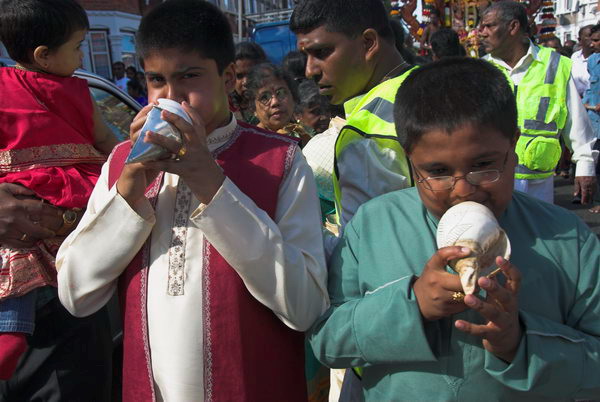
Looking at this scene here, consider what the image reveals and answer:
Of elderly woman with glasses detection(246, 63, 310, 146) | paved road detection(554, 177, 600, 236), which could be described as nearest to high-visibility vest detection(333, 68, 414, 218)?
elderly woman with glasses detection(246, 63, 310, 146)

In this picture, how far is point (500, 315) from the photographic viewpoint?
127 centimetres

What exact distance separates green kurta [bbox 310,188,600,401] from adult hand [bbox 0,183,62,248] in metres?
1.10

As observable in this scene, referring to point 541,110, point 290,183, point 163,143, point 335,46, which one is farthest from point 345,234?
point 541,110

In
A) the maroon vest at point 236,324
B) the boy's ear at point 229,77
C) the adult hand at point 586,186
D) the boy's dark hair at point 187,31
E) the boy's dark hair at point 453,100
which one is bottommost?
the adult hand at point 586,186

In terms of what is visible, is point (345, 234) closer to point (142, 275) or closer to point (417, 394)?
point (417, 394)

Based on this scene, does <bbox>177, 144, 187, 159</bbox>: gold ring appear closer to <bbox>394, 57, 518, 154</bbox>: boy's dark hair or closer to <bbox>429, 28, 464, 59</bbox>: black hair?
<bbox>394, 57, 518, 154</bbox>: boy's dark hair

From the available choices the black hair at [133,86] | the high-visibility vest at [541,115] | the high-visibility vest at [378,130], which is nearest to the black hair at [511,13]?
the high-visibility vest at [541,115]

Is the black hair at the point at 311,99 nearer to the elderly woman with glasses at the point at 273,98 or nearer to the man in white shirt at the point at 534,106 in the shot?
the elderly woman with glasses at the point at 273,98

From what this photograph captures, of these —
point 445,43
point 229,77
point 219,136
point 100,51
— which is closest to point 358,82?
point 229,77

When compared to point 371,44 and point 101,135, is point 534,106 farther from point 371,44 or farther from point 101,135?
point 101,135

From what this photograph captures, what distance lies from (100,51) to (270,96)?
70.3 feet

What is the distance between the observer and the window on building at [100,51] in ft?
75.6

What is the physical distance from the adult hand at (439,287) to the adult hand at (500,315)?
0.06 metres

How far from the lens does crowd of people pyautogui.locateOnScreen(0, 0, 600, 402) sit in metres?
1.42
